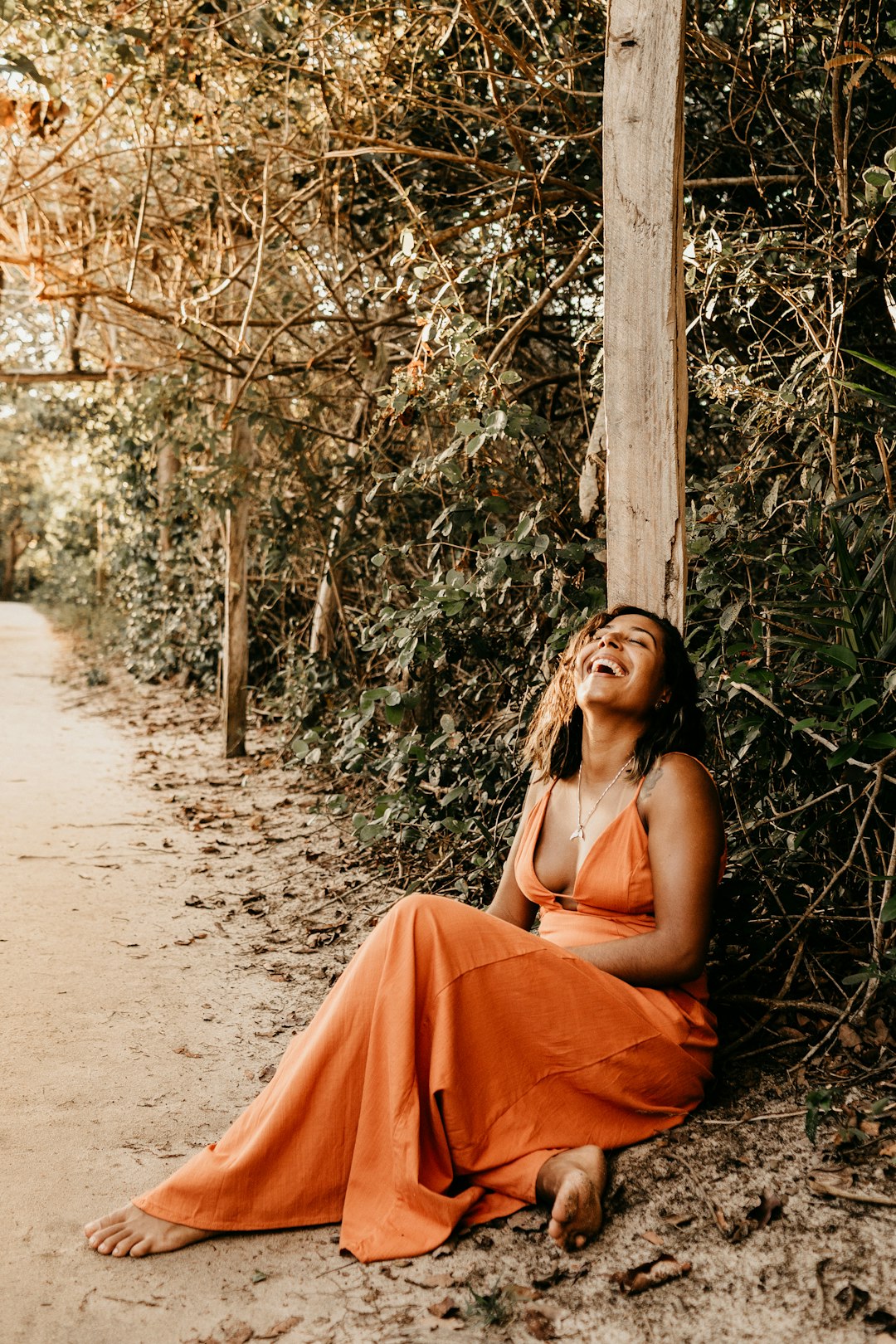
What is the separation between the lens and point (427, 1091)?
225 cm

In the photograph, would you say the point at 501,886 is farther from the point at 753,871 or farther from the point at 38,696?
the point at 38,696

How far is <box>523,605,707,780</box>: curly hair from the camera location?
8.72ft

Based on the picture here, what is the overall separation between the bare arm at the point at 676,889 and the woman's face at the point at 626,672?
0.72 feet

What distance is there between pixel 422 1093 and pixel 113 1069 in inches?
50.1

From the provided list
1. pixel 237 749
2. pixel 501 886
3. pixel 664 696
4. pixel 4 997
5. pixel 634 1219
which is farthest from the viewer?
pixel 237 749

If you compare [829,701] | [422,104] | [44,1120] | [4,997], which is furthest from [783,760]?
[422,104]

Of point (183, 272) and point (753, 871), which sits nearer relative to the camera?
point (753, 871)

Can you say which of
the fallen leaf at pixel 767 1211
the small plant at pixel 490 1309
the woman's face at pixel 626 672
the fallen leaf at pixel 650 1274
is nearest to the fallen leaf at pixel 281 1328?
the small plant at pixel 490 1309

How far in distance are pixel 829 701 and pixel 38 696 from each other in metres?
10.0

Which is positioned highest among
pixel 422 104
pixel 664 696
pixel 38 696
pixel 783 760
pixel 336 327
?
pixel 422 104

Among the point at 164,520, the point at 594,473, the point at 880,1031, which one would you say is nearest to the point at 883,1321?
the point at 880,1031

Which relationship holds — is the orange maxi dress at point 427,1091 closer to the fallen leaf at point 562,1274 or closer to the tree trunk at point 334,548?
the fallen leaf at point 562,1274

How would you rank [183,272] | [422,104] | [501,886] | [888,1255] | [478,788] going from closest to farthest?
[888,1255]
[501,886]
[478,788]
[422,104]
[183,272]

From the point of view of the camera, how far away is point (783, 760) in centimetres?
299
